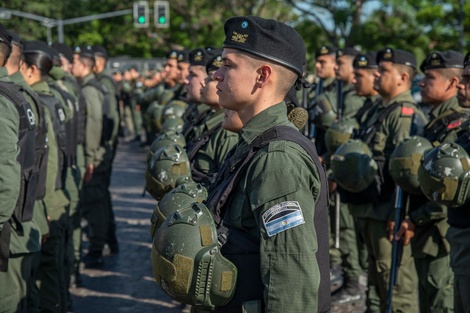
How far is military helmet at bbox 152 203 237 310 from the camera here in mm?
2594

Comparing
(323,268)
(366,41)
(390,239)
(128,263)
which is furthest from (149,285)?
(366,41)

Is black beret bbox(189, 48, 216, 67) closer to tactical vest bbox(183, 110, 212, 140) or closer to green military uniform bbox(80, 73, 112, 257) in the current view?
tactical vest bbox(183, 110, 212, 140)

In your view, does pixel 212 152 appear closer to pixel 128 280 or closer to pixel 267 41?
pixel 267 41

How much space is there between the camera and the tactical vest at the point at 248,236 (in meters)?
2.70

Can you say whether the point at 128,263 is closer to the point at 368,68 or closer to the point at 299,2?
the point at 368,68

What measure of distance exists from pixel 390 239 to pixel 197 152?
1.74m

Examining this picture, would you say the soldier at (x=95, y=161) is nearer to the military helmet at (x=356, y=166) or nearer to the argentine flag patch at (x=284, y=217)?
the military helmet at (x=356, y=166)

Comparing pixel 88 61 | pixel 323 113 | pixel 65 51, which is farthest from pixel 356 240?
pixel 65 51

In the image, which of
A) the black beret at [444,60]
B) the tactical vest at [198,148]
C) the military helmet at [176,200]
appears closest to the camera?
the military helmet at [176,200]

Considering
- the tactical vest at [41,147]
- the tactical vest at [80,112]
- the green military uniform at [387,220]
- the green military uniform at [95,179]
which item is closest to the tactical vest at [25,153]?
the tactical vest at [41,147]

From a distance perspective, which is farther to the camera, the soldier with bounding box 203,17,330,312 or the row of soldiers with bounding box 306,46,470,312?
the row of soldiers with bounding box 306,46,470,312

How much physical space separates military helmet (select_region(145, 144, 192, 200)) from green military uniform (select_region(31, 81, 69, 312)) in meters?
1.00

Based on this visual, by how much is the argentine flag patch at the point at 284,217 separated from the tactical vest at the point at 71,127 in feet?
14.6

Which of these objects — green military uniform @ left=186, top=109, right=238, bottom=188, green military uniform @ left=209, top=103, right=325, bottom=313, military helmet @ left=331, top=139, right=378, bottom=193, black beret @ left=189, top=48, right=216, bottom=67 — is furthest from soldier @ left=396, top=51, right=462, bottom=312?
green military uniform @ left=209, top=103, right=325, bottom=313
